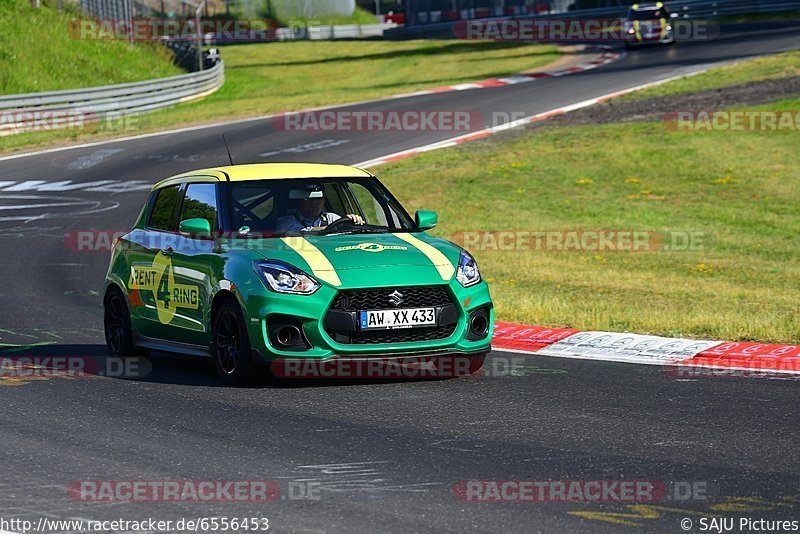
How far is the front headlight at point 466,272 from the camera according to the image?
908 cm

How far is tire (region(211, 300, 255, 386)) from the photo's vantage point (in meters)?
8.83

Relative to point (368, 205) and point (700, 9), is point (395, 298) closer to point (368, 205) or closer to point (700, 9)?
point (368, 205)

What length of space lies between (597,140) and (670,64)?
1360 centimetres

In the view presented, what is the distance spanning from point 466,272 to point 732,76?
26821mm

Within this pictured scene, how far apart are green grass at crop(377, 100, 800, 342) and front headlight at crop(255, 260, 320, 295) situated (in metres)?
3.57

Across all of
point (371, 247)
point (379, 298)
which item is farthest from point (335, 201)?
point (379, 298)

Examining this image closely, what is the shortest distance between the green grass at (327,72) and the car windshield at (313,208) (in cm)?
2078

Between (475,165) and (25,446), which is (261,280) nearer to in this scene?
(25,446)

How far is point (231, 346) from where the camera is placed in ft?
29.8

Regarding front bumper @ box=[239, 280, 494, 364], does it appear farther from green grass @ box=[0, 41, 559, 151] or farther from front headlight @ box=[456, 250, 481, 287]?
green grass @ box=[0, 41, 559, 151]

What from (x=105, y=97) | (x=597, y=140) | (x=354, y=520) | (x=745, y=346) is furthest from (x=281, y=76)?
(x=354, y=520)

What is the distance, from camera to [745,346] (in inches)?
396

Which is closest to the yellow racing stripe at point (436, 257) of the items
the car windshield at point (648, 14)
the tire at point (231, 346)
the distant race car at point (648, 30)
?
the tire at point (231, 346)

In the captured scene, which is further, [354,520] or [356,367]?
[356,367]
